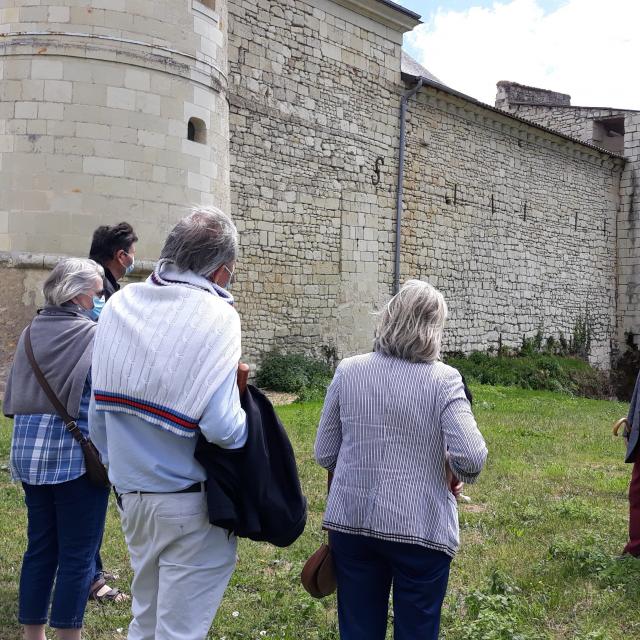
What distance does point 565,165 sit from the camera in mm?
20219

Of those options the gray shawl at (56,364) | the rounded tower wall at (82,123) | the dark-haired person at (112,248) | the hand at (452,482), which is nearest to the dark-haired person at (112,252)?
the dark-haired person at (112,248)

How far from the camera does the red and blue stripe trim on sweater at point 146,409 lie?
2266 millimetres

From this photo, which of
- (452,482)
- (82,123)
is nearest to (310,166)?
(82,123)

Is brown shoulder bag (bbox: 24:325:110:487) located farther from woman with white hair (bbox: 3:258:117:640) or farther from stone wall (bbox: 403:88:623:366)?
stone wall (bbox: 403:88:623:366)

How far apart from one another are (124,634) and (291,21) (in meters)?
11.4

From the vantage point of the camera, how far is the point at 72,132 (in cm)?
912

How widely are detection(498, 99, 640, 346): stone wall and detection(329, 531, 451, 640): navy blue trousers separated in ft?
71.0

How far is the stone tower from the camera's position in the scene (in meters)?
9.06

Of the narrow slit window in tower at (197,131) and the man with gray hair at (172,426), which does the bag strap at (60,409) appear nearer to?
the man with gray hair at (172,426)

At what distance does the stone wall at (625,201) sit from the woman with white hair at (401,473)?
2152cm

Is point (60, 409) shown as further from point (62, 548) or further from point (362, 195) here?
point (362, 195)

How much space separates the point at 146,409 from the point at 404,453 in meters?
0.87

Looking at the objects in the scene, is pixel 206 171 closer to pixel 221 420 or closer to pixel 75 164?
pixel 75 164

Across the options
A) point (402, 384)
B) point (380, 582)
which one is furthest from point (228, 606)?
point (402, 384)
